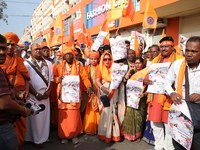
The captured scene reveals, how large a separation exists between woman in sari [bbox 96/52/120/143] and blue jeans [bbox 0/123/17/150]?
1.89 metres

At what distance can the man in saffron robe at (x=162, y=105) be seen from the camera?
2539 mm

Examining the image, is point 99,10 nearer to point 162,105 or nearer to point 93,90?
point 93,90

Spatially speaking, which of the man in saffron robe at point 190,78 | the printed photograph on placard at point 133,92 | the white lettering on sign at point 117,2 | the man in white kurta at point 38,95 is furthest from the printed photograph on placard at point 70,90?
the white lettering on sign at point 117,2

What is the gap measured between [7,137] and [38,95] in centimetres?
168

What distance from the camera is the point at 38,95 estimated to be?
3049 millimetres

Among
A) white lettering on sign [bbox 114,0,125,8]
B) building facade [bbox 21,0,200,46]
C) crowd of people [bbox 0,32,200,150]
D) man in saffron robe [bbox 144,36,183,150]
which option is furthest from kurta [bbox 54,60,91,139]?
white lettering on sign [bbox 114,0,125,8]

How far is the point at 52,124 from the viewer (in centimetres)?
401

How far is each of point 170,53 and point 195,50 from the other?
0.87m

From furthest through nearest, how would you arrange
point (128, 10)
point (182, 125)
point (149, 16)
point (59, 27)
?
1. point (59, 27)
2. point (128, 10)
3. point (149, 16)
4. point (182, 125)

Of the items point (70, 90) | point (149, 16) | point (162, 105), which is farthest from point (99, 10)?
point (162, 105)

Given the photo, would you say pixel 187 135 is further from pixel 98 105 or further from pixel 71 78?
pixel 71 78

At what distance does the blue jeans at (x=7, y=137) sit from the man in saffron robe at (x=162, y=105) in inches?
80.5

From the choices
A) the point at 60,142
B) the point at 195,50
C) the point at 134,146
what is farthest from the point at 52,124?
the point at 195,50

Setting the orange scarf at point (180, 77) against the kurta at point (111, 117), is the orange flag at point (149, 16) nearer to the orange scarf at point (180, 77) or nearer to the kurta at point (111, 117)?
the kurta at point (111, 117)
